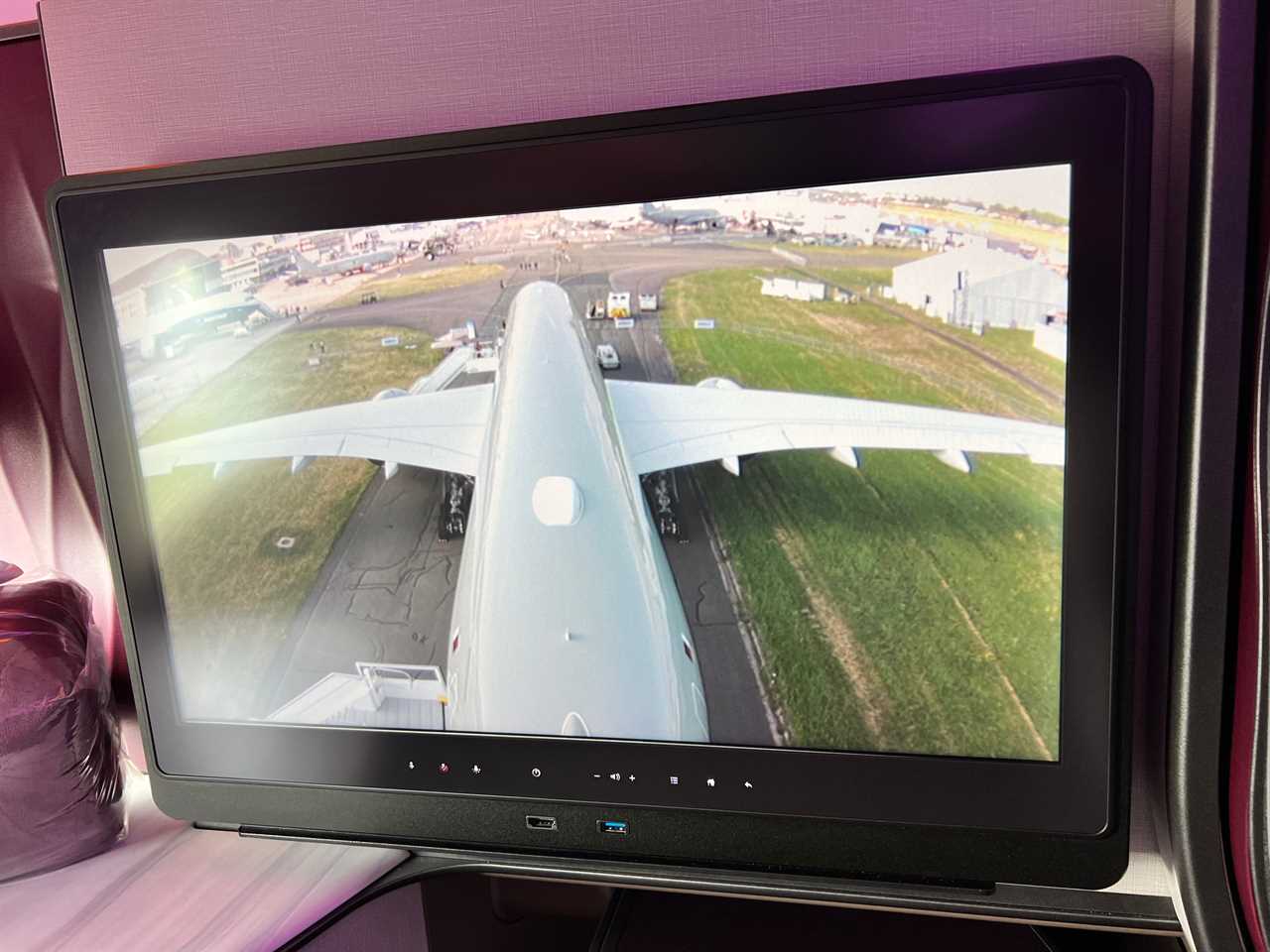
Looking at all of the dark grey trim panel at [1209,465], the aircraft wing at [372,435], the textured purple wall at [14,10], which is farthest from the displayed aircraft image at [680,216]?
the textured purple wall at [14,10]

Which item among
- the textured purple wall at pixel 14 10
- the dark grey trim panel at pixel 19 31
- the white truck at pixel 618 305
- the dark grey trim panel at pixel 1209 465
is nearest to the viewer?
the dark grey trim panel at pixel 1209 465

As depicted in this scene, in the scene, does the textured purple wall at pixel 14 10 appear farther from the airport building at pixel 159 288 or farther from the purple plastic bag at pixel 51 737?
the purple plastic bag at pixel 51 737

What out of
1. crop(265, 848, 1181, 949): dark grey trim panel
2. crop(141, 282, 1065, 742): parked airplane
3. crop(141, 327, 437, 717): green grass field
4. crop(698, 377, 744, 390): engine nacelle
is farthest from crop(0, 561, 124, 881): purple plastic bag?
crop(698, 377, 744, 390): engine nacelle

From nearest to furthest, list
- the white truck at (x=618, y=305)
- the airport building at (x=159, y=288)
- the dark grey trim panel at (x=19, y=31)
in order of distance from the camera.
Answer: the white truck at (x=618, y=305), the airport building at (x=159, y=288), the dark grey trim panel at (x=19, y=31)

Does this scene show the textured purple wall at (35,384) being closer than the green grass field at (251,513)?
No

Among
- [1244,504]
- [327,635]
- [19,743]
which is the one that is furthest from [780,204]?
[19,743]

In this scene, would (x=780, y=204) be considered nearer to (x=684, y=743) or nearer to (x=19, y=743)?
(x=684, y=743)
